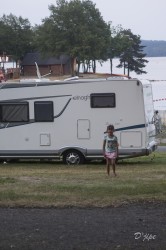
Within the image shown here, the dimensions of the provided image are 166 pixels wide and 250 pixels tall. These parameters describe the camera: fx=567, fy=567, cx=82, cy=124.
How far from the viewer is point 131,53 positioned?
118 m

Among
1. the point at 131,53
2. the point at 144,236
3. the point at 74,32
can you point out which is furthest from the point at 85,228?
the point at 131,53

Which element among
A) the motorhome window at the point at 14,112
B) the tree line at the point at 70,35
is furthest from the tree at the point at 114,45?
the motorhome window at the point at 14,112

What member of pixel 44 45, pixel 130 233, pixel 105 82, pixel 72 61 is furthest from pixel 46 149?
pixel 72 61

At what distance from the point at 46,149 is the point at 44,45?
233ft

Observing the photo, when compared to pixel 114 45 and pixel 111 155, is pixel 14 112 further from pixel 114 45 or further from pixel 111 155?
pixel 114 45

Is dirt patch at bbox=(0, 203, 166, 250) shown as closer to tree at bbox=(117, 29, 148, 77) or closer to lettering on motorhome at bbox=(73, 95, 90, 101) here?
lettering on motorhome at bbox=(73, 95, 90, 101)

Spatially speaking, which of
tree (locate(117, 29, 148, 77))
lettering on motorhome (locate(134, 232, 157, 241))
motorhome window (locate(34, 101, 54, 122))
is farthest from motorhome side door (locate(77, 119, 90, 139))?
tree (locate(117, 29, 148, 77))

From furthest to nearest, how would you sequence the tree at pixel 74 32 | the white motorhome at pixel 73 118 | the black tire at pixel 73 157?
the tree at pixel 74 32, the black tire at pixel 73 157, the white motorhome at pixel 73 118

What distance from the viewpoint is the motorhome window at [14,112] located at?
17844 mm

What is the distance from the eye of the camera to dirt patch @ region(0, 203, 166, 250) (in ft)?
19.7

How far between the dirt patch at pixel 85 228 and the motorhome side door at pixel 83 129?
30.5ft

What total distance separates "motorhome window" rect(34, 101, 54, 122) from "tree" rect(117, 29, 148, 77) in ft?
282

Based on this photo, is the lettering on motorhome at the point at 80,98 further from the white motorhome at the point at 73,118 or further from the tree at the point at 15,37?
the tree at the point at 15,37

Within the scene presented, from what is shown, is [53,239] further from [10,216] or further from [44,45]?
[44,45]
